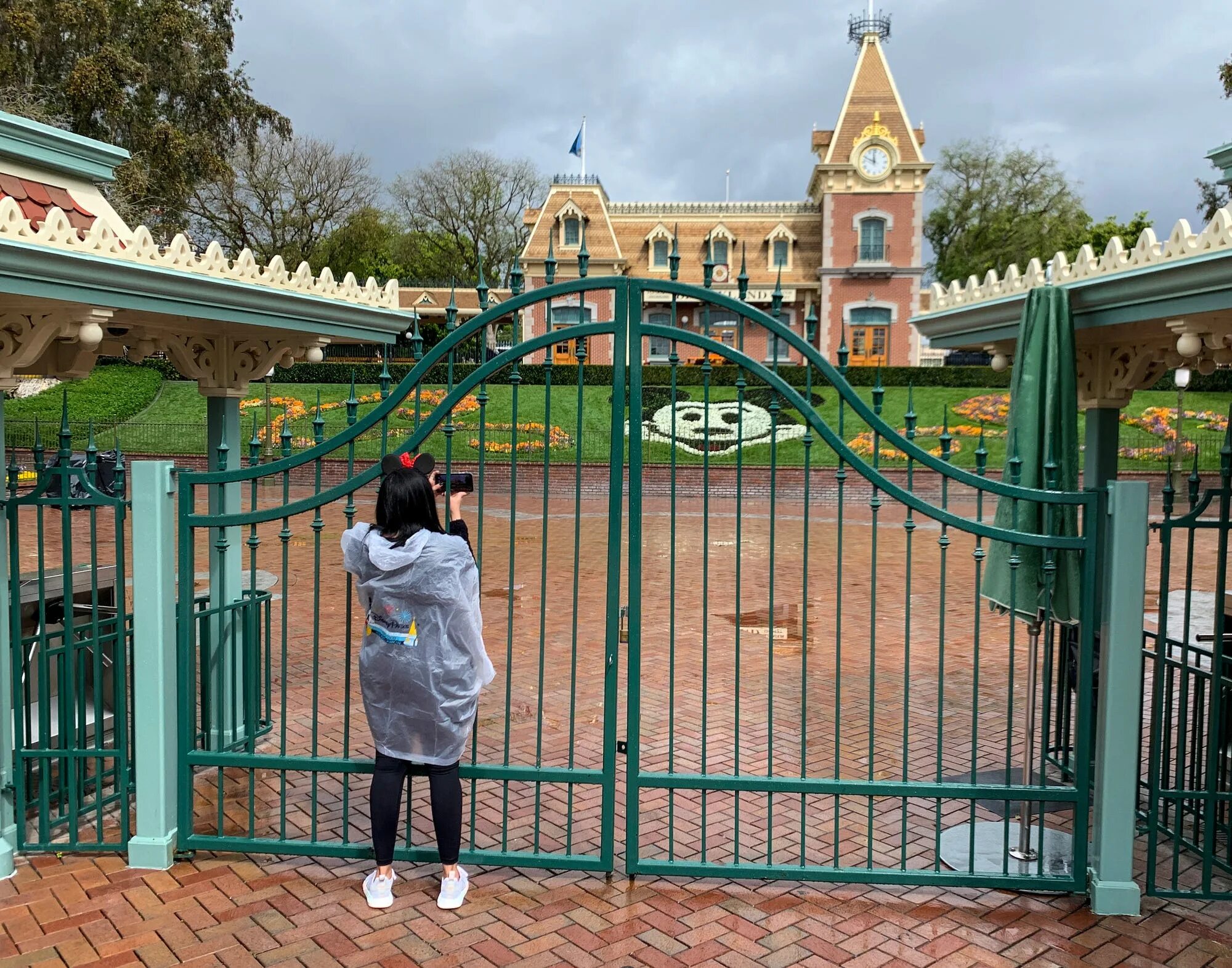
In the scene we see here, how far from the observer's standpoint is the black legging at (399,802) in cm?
399

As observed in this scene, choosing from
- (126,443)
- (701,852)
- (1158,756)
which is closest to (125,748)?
(701,852)

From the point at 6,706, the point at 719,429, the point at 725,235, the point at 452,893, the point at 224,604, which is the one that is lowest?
the point at 452,893

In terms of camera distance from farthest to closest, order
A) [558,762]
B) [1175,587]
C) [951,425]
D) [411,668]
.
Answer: [951,425] < [1175,587] < [558,762] < [411,668]

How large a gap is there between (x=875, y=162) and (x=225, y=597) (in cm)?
3691

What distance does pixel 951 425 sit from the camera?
2691 cm

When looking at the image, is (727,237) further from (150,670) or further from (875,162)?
→ (150,670)

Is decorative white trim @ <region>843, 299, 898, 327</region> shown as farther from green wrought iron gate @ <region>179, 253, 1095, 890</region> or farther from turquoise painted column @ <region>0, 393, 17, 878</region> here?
turquoise painted column @ <region>0, 393, 17, 878</region>

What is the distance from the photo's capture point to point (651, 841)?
16.0 feet

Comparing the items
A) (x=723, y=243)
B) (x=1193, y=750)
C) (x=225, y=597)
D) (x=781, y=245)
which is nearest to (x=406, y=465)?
(x=225, y=597)

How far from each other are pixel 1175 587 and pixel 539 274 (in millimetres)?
28243

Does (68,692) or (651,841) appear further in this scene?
(651,841)

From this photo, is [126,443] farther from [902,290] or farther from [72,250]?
[902,290]

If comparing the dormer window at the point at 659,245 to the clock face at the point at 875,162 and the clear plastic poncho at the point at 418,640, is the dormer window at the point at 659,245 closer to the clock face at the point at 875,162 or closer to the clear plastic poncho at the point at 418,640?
the clock face at the point at 875,162

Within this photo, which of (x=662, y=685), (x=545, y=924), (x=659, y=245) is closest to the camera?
(x=545, y=924)
